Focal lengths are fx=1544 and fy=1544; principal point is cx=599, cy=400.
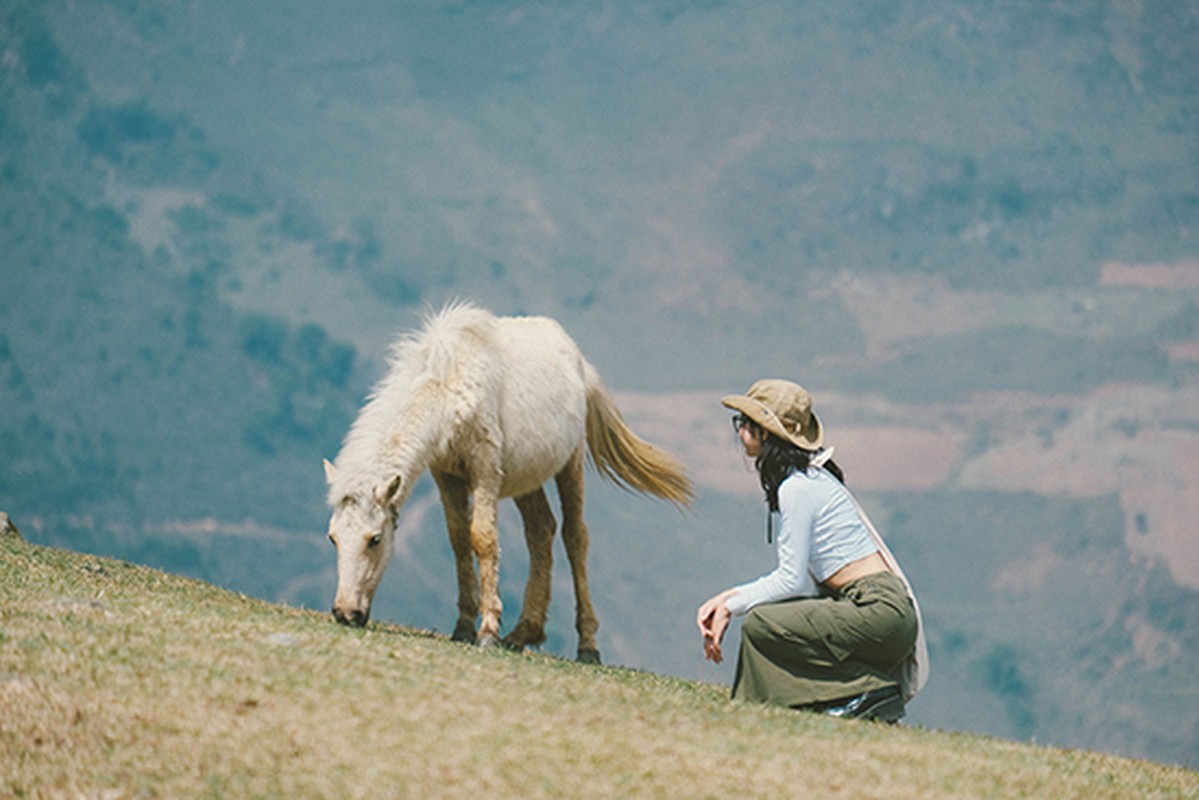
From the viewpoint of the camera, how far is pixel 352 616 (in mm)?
9914

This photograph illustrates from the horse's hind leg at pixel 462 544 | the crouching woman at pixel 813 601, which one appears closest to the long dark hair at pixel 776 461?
the crouching woman at pixel 813 601

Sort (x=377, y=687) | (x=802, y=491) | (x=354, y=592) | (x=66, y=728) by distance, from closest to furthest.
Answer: (x=66, y=728), (x=377, y=687), (x=802, y=491), (x=354, y=592)

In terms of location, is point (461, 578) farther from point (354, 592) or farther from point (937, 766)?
point (937, 766)

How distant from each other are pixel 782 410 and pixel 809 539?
2.36 feet

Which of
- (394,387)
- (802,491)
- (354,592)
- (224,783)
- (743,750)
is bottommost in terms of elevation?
(224,783)

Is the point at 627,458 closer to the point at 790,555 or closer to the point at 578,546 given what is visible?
the point at 578,546

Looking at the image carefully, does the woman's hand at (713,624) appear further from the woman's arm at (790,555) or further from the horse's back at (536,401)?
the horse's back at (536,401)

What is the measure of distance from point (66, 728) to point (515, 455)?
16.8 ft

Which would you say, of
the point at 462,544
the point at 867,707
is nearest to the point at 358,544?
the point at 462,544

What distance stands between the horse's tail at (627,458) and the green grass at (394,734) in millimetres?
4804

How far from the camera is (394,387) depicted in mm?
10695

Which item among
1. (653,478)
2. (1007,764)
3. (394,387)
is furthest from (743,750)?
(653,478)

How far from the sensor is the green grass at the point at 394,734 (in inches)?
245

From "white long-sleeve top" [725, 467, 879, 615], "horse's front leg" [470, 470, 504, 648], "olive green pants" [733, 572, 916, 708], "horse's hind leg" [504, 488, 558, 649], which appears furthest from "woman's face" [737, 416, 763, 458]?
"horse's hind leg" [504, 488, 558, 649]
